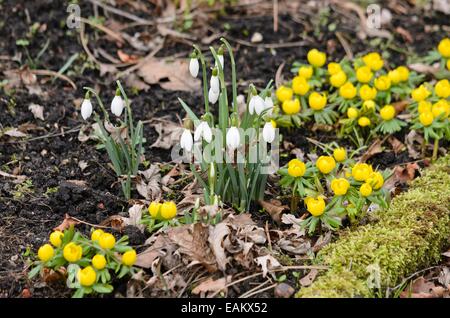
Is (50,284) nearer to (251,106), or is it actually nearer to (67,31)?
(251,106)

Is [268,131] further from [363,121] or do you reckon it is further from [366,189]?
[363,121]

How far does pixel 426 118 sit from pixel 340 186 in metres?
0.88

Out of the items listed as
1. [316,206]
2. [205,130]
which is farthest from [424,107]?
[205,130]

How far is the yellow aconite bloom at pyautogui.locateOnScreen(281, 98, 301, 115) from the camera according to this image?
4.30 meters

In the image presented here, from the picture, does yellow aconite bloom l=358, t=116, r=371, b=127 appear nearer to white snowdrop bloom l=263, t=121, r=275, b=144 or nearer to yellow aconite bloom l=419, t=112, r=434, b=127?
yellow aconite bloom l=419, t=112, r=434, b=127

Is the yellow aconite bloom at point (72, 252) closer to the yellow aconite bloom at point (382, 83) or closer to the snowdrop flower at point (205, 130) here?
the snowdrop flower at point (205, 130)

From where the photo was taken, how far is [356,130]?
4.38 meters

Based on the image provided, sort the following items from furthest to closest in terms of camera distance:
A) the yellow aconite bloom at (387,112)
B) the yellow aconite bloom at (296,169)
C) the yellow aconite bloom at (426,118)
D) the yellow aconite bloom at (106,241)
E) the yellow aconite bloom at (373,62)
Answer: the yellow aconite bloom at (373,62), the yellow aconite bloom at (387,112), the yellow aconite bloom at (426,118), the yellow aconite bloom at (296,169), the yellow aconite bloom at (106,241)

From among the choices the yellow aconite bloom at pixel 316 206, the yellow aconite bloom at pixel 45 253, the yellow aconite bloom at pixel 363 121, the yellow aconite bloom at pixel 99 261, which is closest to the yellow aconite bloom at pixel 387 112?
the yellow aconite bloom at pixel 363 121

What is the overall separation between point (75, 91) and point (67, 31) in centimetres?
68

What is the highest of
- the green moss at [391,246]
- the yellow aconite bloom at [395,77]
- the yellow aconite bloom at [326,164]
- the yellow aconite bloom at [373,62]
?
the yellow aconite bloom at [373,62]

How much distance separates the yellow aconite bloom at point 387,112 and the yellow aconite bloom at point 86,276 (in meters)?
2.07

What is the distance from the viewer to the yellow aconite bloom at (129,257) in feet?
10.2

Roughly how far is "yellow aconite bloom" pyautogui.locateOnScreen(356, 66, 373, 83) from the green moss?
0.83m
